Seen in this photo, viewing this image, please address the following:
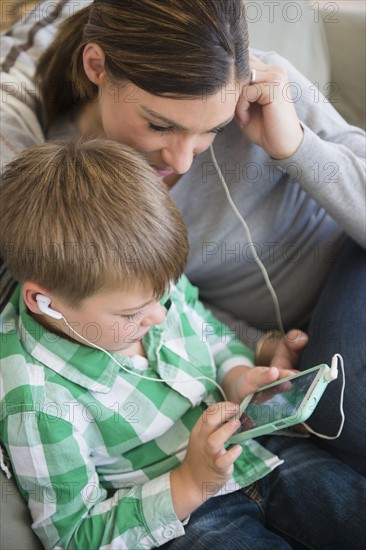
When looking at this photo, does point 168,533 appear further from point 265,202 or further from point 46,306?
point 265,202

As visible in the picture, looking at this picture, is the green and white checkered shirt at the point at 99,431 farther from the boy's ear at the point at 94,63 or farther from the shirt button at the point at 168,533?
the boy's ear at the point at 94,63

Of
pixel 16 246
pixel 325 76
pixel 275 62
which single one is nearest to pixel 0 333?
pixel 16 246

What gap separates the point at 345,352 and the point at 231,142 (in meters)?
0.40

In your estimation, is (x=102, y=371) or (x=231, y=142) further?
(x=231, y=142)

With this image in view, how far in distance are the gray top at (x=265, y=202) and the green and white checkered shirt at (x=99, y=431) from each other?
210 millimetres

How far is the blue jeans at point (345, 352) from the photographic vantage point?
93 centimetres

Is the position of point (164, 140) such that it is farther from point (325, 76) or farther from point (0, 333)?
point (325, 76)

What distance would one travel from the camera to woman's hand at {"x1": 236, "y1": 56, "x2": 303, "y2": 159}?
37.5 inches

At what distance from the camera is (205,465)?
2.74 ft

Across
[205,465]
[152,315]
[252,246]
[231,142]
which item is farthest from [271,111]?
[205,465]

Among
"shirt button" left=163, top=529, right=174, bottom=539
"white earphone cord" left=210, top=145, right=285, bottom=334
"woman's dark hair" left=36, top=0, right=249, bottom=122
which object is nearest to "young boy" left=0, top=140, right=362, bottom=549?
"shirt button" left=163, top=529, right=174, bottom=539

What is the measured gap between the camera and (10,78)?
1.06 metres

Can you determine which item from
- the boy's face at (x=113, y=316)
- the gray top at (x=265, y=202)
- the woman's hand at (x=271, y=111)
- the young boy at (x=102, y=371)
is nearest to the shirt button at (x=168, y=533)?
the young boy at (x=102, y=371)

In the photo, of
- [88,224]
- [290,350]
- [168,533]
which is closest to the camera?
[88,224]
